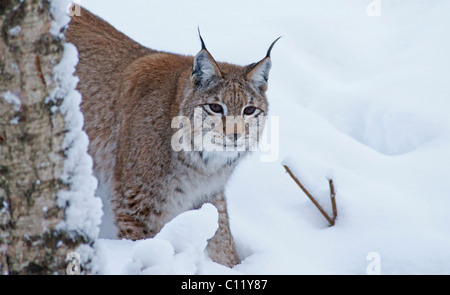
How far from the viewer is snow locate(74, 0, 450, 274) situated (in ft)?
10.5

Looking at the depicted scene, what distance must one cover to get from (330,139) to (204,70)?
2185 millimetres

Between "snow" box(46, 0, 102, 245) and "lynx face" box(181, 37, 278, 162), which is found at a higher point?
"lynx face" box(181, 37, 278, 162)

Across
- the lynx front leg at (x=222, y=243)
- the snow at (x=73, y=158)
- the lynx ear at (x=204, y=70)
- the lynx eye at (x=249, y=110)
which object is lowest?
the lynx front leg at (x=222, y=243)

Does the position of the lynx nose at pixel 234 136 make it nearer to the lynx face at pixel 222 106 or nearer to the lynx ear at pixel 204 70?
the lynx face at pixel 222 106

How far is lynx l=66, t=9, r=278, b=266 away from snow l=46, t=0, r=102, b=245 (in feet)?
5.15

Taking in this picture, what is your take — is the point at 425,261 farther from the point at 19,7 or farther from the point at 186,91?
the point at 19,7

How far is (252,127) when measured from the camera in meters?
3.39

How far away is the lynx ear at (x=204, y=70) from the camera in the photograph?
325cm

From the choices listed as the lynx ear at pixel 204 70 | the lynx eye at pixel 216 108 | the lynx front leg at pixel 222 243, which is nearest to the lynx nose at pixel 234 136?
the lynx eye at pixel 216 108

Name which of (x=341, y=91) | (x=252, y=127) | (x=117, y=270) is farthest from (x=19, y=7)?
(x=341, y=91)

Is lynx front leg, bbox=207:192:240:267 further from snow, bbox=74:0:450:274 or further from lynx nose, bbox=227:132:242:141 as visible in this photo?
lynx nose, bbox=227:132:242:141

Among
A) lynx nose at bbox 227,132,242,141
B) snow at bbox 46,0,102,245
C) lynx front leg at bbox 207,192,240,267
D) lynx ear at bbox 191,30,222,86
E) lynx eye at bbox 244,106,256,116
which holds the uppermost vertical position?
lynx ear at bbox 191,30,222,86

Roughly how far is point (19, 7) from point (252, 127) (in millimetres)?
2079

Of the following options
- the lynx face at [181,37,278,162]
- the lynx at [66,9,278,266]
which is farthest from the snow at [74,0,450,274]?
the lynx face at [181,37,278,162]
